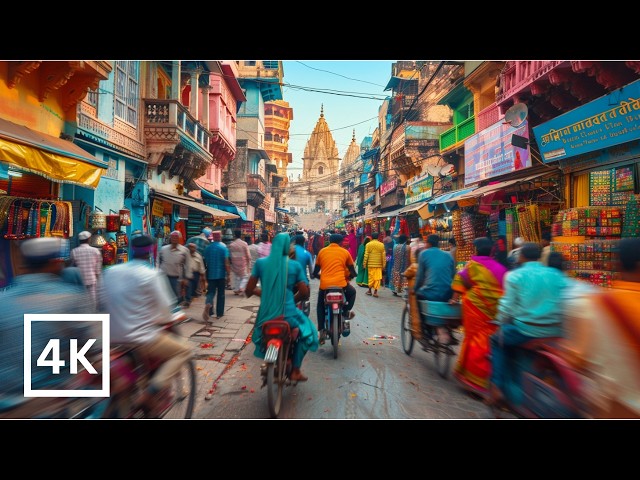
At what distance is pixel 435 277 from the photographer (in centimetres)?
490

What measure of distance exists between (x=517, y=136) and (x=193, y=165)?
10858mm

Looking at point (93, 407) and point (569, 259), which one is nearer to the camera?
point (93, 407)

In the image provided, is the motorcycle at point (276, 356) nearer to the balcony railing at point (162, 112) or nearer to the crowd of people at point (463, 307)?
the crowd of people at point (463, 307)

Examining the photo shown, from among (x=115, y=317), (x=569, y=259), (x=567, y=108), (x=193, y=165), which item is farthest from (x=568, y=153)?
(x=193, y=165)

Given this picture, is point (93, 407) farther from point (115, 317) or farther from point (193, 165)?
point (193, 165)

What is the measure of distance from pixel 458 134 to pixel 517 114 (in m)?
6.44

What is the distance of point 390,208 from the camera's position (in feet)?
96.1

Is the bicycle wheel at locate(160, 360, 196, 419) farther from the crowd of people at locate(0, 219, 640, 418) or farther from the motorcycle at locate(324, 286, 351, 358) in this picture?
the motorcycle at locate(324, 286, 351, 358)

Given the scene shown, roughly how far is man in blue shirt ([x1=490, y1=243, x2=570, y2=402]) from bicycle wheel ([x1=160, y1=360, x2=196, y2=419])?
8.20 feet

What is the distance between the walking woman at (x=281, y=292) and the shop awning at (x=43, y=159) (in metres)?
3.59

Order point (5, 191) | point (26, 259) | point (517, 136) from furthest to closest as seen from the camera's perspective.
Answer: point (517, 136)
point (5, 191)
point (26, 259)

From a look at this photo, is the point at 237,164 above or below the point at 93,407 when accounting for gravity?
above

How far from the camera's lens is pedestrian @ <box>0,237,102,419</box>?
2.25 m

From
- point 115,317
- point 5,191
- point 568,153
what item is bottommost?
point 115,317
